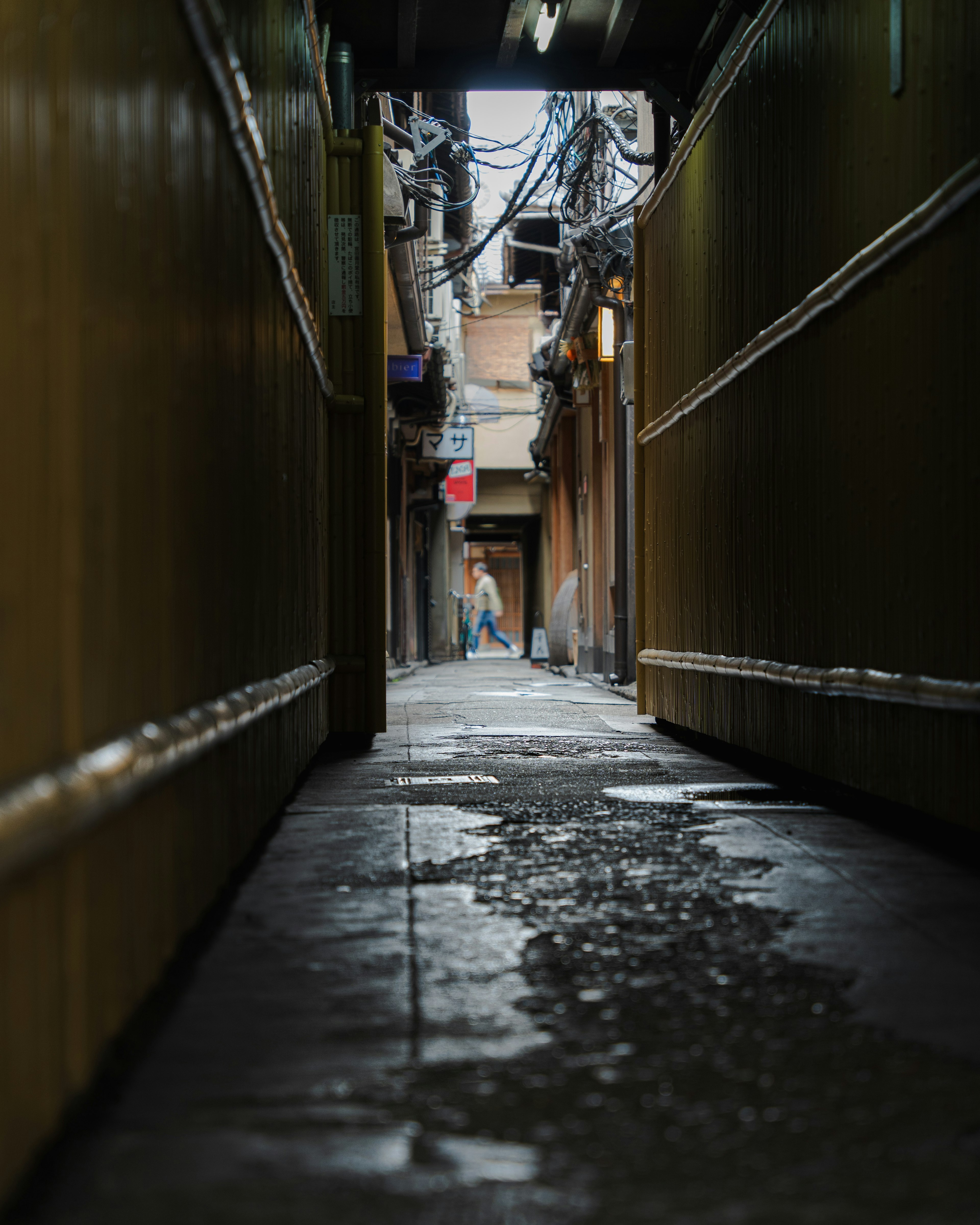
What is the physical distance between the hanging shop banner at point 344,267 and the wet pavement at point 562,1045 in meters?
3.65

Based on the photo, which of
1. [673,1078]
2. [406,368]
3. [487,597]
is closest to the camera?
[673,1078]

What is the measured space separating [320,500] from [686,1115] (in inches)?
177

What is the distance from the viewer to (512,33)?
7.17 metres

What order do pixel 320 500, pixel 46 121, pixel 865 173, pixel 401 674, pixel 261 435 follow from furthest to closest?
pixel 401 674 → pixel 320 500 → pixel 865 173 → pixel 261 435 → pixel 46 121

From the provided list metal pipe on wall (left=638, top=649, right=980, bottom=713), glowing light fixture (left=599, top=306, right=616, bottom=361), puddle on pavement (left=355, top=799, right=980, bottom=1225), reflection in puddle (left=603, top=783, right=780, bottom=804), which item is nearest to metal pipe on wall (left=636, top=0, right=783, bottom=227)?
metal pipe on wall (left=638, top=649, right=980, bottom=713)

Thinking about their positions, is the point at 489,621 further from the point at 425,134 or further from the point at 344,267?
the point at 344,267

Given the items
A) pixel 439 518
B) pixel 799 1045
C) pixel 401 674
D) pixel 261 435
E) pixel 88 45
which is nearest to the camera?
pixel 88 45

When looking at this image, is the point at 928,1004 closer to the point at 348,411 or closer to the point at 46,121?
the point at 46,121

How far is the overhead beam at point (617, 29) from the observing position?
687 centimetres

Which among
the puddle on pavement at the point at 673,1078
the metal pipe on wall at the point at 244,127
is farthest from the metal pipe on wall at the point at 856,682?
the metal pipe on wall at the point at 244,127

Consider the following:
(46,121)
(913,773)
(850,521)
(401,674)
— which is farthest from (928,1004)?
(401,674)

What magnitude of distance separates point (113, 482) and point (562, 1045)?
1208mm

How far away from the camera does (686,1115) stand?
1689 millimetres

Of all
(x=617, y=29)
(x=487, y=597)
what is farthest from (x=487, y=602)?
(x=617, y=29)
